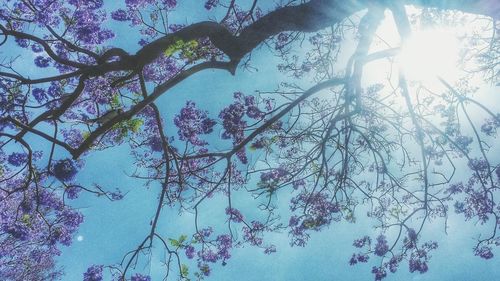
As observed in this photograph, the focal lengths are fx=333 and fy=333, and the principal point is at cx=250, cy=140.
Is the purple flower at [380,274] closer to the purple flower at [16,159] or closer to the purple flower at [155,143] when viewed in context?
the purple flower at [155,143]

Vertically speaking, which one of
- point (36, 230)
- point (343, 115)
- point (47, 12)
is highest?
point (47, 12)

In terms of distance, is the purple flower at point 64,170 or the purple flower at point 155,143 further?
the purple flower at point 155,143

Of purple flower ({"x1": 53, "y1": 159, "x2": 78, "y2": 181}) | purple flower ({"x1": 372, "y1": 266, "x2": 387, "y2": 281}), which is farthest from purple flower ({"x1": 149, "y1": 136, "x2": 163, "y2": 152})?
purple flower ({"x1": 372, "y1": 266, "x2": 387, "y2": 281})

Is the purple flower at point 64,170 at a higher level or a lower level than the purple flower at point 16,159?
lower

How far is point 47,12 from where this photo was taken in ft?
19.9

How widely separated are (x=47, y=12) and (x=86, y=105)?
1.79 meters

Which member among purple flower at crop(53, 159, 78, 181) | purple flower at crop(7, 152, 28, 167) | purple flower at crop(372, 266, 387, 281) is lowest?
purple flower at crop(372, 266, 387, 281)

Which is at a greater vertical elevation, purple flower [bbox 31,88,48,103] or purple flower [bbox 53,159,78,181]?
purple flower [bbox 31,88,48,103]

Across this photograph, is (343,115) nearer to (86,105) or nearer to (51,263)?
(86,105)

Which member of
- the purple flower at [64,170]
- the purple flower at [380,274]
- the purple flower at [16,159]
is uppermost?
the purple flower at [16,159]

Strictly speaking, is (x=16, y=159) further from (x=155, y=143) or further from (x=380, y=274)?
(x=380, y=274)

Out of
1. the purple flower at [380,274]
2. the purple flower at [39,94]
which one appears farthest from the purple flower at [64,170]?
the purple flower at [380,274]

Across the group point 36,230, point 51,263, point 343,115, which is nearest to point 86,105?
point 36,230

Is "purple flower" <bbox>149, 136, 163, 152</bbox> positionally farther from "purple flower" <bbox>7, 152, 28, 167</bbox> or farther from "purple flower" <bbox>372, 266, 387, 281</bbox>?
"purple flower" <bbox>372, 266, 387, 281</bbox>
